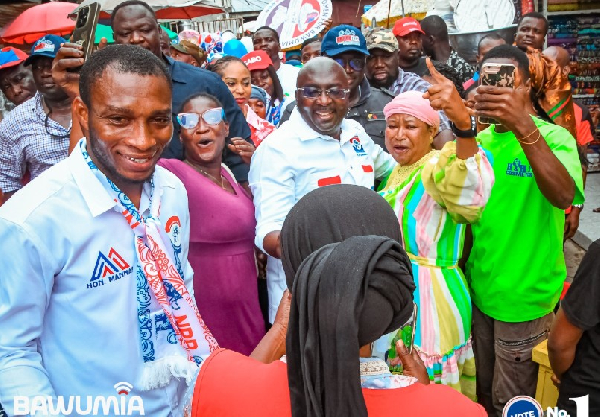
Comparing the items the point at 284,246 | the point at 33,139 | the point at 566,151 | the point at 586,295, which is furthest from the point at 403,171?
the point at 33,139

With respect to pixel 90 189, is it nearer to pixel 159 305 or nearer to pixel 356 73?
pixel 159 305

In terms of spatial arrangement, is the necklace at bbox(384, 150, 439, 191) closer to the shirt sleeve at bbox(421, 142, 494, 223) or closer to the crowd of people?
the crowd of people

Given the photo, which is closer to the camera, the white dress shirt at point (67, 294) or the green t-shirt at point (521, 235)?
the white dress shirt at point (67, 294)

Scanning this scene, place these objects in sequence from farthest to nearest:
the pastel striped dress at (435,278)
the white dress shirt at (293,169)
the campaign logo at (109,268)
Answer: the white dress shirt at (293,169) → the pastel striped dress at (435,278) → the campaign logo at (109,268)

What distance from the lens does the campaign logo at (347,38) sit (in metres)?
4.61

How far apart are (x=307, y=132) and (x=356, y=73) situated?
170 cm

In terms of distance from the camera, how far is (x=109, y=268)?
1.82m

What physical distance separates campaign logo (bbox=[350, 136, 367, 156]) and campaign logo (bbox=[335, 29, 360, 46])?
5.33 feet

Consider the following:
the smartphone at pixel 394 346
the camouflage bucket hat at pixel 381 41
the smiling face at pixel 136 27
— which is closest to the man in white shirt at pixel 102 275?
the smartphone at pixel 394 346

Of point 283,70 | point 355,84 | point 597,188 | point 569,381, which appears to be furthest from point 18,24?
point 597,188

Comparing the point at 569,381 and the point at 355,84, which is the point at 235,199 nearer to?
the point at 569,381

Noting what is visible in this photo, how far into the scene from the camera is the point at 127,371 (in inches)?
74.3

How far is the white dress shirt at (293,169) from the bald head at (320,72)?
0.19m

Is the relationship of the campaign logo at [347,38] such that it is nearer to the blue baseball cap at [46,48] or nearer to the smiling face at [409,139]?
the smiling face at [409,139]
